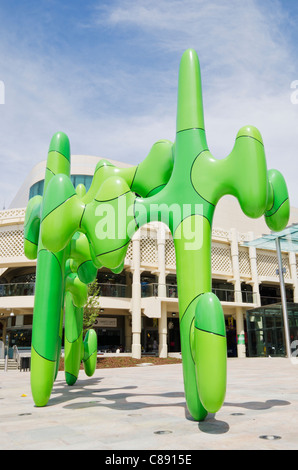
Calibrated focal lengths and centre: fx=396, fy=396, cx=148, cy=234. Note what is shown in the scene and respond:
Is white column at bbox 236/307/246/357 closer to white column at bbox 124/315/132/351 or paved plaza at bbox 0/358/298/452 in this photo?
white column at bbox 124/315/132/351

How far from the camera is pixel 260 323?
2520 centimetres

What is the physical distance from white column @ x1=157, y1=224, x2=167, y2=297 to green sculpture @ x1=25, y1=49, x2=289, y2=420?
17.2 metres

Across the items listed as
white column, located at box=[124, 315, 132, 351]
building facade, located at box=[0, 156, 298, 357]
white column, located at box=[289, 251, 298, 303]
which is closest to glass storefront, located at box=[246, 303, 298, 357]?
building facade, located at box=[0, 156, 298, 357]

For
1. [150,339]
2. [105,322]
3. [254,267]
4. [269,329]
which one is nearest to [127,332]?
[105,322]

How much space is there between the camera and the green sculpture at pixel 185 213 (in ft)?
14.8

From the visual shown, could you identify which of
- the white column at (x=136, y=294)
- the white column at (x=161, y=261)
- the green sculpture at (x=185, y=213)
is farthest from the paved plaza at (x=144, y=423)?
the white column at (x=161, y=261)

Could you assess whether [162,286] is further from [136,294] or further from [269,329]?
[269,329]

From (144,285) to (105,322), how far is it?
562 centimetres

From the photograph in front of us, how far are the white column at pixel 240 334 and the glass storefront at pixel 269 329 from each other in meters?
0.48

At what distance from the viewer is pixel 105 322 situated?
28.4 metres

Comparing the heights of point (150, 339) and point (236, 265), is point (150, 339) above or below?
below

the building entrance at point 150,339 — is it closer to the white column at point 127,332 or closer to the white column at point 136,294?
the white column at point 127,332

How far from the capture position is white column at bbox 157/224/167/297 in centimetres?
2381

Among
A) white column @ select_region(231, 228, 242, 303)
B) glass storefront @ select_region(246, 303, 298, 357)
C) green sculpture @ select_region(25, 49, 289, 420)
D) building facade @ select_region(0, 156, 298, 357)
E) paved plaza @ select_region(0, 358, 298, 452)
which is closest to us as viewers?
paved plaza @ select_region(0, 358, 298, 452)
